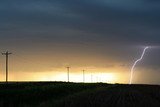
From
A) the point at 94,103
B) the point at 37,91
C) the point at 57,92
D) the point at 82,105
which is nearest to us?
the point at 82,105

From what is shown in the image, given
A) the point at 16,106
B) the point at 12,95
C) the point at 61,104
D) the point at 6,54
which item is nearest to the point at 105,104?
the point at 61,104

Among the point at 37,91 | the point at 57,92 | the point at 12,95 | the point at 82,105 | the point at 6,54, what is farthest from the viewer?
Answer: the point at 6,54

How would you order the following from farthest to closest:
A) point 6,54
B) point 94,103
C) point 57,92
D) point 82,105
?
point 6,54, point 57,92, point 94,103, point 82,105

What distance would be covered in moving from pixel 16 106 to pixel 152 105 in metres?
11.7

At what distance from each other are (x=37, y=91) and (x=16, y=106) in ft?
77.8

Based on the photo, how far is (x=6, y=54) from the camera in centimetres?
12900

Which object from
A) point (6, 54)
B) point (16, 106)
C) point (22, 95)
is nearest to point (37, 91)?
point (22, 95)

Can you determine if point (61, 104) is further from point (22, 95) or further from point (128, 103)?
point (22, 95)

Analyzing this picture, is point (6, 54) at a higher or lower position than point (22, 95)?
higher

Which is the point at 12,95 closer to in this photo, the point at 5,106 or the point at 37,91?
the point at 37,91

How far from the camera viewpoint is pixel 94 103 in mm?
47500

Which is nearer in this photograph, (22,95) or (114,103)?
(114,103)

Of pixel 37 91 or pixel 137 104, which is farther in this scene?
pixel 37 91

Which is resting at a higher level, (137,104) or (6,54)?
(6,54)
